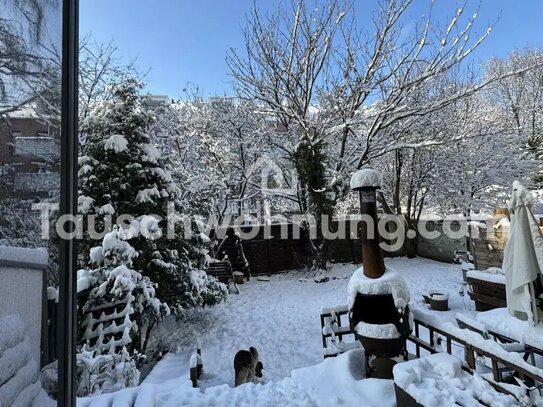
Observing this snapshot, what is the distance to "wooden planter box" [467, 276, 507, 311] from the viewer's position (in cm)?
472

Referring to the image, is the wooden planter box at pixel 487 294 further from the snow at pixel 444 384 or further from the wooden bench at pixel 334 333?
the snow at pixel 444 384

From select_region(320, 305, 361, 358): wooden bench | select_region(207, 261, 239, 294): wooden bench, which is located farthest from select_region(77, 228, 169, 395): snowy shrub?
select_region(207, 261, 239, 294): wooden bench

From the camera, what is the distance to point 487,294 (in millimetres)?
4934

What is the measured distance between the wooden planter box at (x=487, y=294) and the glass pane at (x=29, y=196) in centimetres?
563

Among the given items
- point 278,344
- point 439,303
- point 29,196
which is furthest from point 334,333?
point 29,196

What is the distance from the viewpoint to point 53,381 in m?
0.85

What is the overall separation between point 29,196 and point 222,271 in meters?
7.61

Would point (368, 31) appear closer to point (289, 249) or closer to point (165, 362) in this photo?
point (289, 249)

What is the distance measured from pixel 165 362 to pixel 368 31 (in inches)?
353

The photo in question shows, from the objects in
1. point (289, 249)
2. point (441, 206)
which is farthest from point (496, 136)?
point (289, 249)

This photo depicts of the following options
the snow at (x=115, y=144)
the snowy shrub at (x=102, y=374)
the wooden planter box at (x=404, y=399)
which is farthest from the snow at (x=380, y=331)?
the snow at (x=115, y=144)

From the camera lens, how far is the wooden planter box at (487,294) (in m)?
4.72

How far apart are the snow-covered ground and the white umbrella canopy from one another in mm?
1525

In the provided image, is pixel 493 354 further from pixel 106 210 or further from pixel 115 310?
pixel 106 210
